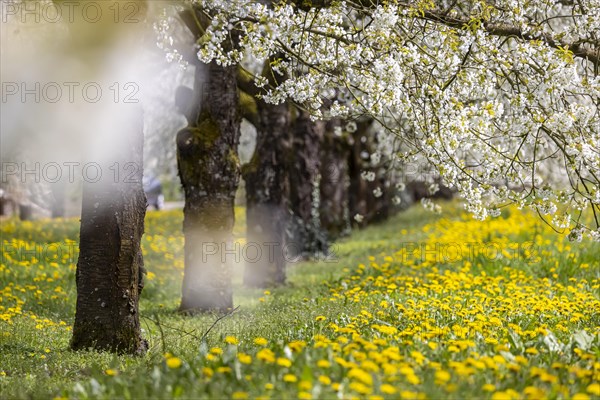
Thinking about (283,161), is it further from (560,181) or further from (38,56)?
(560,181)

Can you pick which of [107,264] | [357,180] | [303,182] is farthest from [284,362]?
[357,180]

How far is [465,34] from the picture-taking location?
6980 mm

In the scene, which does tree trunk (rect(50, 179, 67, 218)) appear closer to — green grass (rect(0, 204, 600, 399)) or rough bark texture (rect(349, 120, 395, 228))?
rough bark texture (rect(349, 120, 395, 228))

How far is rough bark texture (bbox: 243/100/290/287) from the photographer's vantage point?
12.9 m

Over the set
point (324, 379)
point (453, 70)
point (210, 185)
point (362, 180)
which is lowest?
point (324, 379)

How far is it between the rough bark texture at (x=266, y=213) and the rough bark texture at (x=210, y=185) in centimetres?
291

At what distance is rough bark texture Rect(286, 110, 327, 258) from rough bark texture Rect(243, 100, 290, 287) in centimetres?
363

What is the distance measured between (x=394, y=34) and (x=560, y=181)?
1319 centimetres

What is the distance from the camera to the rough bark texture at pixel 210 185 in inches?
381

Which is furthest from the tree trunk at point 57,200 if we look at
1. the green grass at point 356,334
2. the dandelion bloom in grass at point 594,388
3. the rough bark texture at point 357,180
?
the dandelion bloom in grass at point 594,388

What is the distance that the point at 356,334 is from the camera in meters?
5.34

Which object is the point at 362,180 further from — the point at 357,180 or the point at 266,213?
the point at 266,213

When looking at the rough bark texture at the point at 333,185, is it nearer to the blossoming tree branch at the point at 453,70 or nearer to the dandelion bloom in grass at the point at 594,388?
the blossoming tree branch at the point at 453,70

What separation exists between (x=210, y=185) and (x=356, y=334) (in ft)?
16.1
